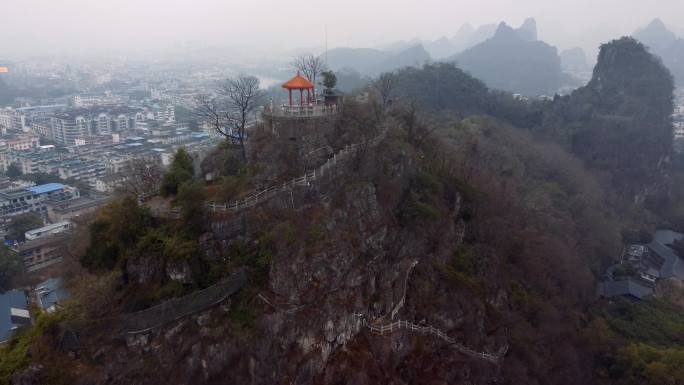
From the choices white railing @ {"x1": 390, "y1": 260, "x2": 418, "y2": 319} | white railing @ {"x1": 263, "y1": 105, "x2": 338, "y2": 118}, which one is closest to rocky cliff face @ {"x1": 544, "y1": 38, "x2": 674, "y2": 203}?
white railing @ {"x1": 390, "y1": 260, "x2": 418, "y2": 319}

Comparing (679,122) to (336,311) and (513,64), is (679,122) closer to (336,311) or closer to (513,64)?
(513,64)

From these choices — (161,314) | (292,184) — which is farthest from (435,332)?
(161,314)

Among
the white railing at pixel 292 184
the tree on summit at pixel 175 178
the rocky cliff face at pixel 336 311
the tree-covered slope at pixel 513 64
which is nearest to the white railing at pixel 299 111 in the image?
the white railing at pixel 292 184

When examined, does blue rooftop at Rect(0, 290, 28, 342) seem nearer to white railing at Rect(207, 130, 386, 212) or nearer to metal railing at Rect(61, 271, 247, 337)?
metal railing at Rect(61, 271, 247, 337)

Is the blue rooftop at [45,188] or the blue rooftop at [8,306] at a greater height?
the blue rooftop at [45,188]

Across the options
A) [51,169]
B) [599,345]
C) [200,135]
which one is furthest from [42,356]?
[200,135]

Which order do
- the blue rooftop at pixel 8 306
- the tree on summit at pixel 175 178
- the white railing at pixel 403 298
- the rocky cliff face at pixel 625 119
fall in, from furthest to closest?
the rocky cliff face at pixel 625 119, the blue rooftop at pixel 8 306, the white railing at pixel 403 298, the tree on summit at pixel 175 178

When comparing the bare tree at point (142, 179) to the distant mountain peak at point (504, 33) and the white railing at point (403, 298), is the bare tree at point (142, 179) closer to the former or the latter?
the white railing at point (403, 298)
